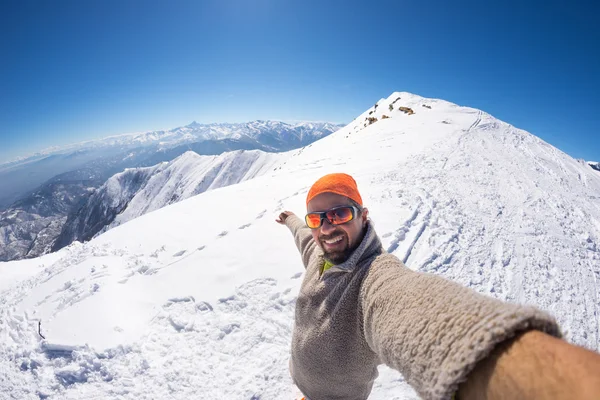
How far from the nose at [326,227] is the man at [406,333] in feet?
0.03

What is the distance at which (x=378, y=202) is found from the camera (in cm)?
959

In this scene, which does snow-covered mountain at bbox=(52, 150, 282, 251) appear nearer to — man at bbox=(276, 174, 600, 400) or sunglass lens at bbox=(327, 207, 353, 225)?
sunglass lens at bbox=(327, 207, 353, 225)

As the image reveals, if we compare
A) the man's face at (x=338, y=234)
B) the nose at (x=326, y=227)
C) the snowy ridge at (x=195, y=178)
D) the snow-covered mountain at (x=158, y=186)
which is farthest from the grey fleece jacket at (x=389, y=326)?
the snowy ridge at (x=195, y=178)

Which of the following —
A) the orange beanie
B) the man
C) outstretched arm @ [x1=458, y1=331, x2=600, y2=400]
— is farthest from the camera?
the orange beanie

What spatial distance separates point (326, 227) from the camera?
2.63 meters

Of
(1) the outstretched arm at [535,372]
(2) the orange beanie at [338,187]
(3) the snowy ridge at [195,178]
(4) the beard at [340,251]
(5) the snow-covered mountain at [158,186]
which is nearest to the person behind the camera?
(1) the outstretched arm at [535,372]

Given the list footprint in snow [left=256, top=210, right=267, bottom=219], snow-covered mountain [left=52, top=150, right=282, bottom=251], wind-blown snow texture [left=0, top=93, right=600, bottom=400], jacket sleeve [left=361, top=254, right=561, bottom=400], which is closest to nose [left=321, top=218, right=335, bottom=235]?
jacket sleeve [left=361, top=254, right=561, bottom=400]

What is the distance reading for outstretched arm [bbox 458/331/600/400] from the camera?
83 centimetres

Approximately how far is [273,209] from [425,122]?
23.4m

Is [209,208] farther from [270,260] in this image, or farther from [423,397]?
[423,397]

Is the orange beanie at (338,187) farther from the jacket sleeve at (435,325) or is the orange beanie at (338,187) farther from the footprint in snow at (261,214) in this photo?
the footprint in snow at (261,214)

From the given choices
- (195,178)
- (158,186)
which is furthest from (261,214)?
(158,186)

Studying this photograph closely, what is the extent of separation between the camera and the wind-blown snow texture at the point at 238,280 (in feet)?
15.0

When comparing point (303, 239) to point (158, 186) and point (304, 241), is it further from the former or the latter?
point (158, 186)
